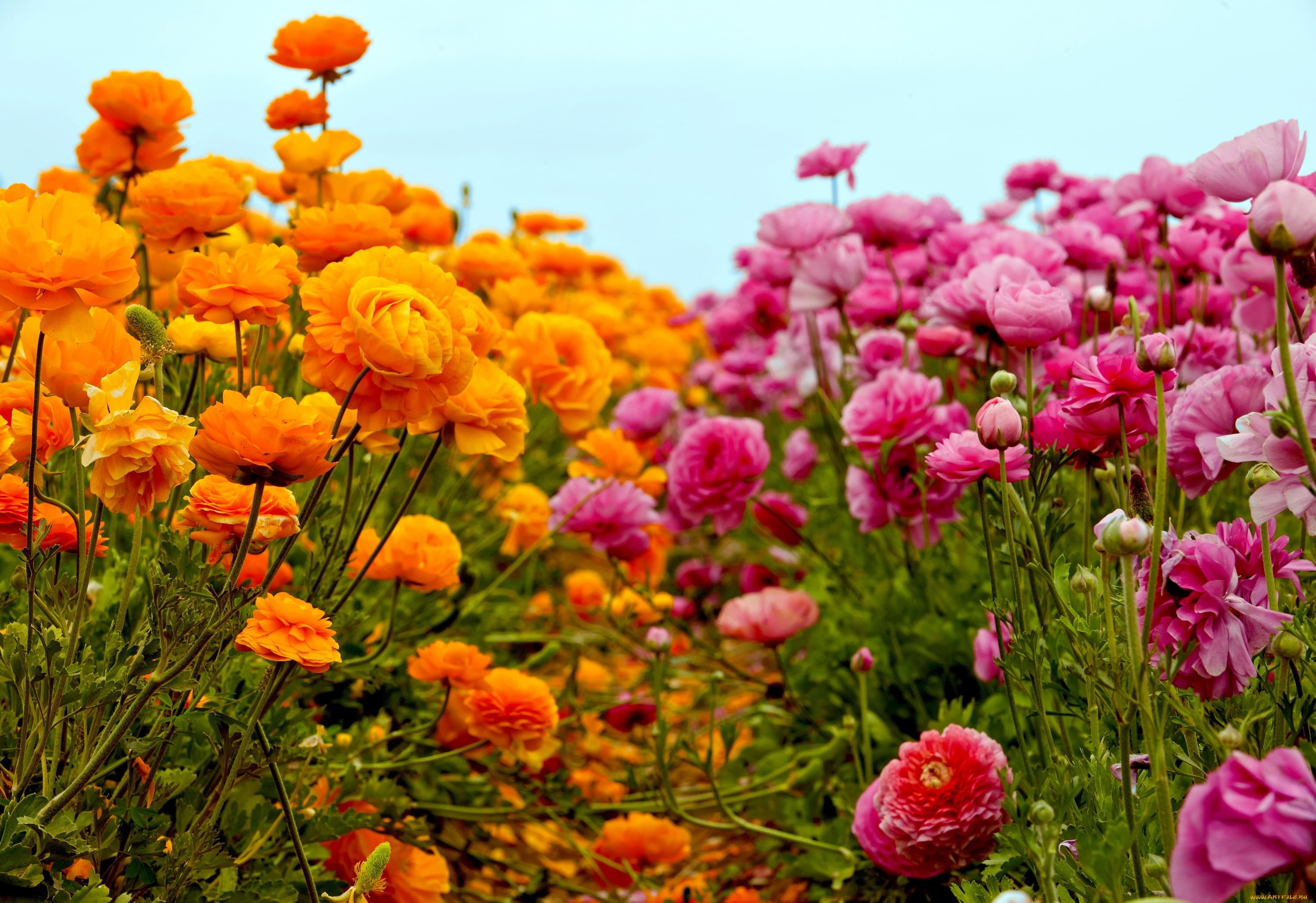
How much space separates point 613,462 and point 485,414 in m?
0.89

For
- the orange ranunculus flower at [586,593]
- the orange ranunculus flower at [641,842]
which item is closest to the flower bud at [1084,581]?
the orange ranunculus flower at [641,842]

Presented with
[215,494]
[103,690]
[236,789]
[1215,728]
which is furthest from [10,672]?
[1215,728]

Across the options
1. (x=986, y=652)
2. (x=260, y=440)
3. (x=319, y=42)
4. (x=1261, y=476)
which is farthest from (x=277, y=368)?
(x=1261, y=476)

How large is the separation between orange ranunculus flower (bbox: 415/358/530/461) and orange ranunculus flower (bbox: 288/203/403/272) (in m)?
0.28

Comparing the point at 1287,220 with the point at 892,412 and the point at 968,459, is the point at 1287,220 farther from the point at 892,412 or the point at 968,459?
the point at 892,412

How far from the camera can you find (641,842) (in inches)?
70.4

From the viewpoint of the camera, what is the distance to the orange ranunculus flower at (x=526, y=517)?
7.10 ft

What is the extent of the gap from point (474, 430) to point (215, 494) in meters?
0.26

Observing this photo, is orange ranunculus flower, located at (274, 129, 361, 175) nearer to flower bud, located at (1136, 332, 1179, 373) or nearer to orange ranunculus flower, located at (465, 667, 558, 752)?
orange ranunculus flower, located at (465, 667, 558, 752)

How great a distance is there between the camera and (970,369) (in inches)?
81.8

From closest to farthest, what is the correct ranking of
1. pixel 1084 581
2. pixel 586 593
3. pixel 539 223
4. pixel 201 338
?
pixel 1084 581
pixel 201 338
pixel 586 593
pixel 539 223

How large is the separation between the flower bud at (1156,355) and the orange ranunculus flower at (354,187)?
44.8 inches

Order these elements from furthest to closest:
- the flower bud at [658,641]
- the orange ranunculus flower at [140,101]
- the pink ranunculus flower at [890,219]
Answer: the pink ranunculus flower at [890,219]
the flower bud at [658,641]
the orange ranunculus flower at [140,101]

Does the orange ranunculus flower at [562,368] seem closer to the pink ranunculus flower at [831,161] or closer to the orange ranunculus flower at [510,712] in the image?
the orange ranunculus flower at [510,712]
